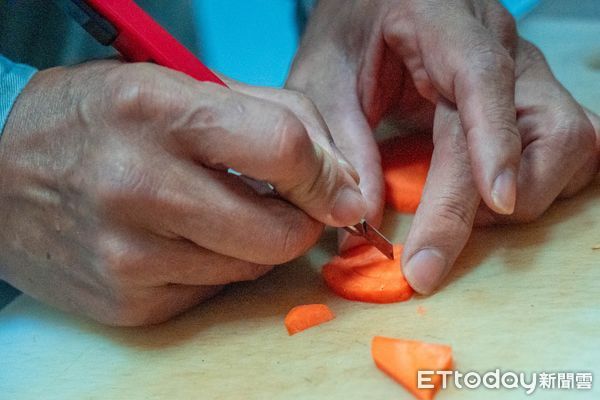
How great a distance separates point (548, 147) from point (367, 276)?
0.39 meters

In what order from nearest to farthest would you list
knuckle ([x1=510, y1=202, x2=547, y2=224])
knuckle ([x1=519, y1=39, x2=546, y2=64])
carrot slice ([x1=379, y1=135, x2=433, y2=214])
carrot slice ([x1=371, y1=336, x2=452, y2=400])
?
carrot slice ([x1=371, y1=336, x2=452, y2=400]), knuckle ([x1=510, y1=202, x2=547, y2=224]), carrot slice ([x1=379, y1=135, x2=433, y2=214]), knuckle ([x1=519, y1=39, x2=546, y2=64])

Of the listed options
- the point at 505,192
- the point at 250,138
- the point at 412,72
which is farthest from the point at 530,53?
the point at 250,138

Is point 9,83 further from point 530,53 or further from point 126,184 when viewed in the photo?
point 530,53

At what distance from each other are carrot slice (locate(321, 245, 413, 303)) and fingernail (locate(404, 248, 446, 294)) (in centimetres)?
1

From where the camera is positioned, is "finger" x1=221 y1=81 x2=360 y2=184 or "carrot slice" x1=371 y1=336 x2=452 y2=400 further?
"finger" x1=221 y1=81 x2=360 y2=184

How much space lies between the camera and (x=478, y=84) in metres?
0.99

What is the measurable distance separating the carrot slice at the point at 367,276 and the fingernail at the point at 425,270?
0.6 inches

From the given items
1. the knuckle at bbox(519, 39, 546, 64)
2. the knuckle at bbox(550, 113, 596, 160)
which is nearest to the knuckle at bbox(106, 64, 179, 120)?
the knuckle at bbox(550, 113, 596, 160)

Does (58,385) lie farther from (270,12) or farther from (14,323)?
(270,12)

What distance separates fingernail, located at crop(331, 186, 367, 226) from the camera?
86 cm

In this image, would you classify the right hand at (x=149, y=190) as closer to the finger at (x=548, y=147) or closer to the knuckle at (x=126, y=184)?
the knuckle at (x=126, y=184)

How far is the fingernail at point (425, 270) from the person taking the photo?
2.81 ft

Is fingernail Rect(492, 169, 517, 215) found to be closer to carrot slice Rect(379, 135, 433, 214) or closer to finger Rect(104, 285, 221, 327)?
carrot slice Rect(379, 135, 433, 214)

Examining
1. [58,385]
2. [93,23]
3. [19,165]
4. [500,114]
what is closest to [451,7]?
[500,114]
